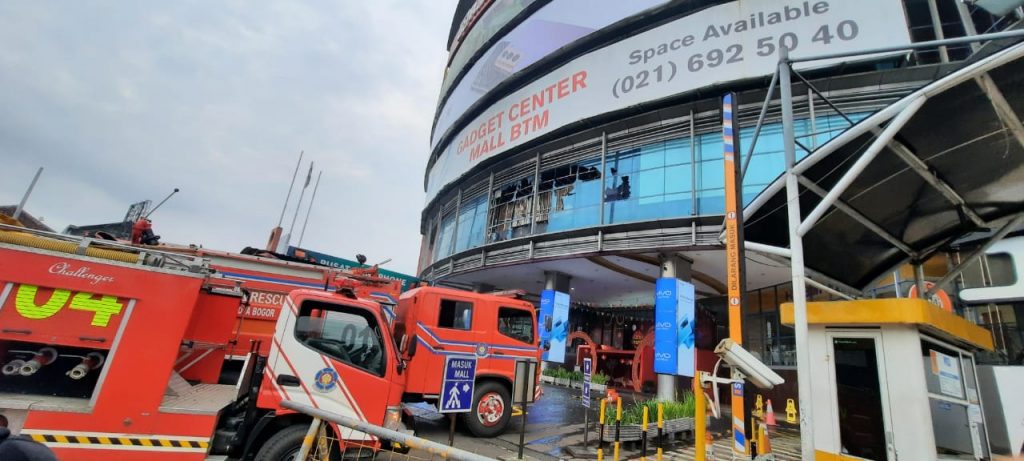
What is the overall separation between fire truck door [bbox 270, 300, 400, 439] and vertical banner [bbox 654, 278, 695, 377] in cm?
960

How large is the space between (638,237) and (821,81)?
24.3 ft

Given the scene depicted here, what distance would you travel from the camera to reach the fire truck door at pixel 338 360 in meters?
5.07

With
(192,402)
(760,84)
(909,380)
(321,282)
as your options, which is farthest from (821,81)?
(192,402)

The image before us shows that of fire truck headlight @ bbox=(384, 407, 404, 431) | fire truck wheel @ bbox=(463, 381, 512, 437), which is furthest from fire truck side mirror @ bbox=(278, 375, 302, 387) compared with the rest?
fire truck wheel @ bbox=(463, 381, 512, 437)

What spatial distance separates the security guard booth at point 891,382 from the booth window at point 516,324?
4.75 meters

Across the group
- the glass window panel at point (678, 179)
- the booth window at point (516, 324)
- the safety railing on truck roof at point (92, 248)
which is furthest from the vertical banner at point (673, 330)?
the safety railing on truck roof at point (92, 248)

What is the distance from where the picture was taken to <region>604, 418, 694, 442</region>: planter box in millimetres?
7730

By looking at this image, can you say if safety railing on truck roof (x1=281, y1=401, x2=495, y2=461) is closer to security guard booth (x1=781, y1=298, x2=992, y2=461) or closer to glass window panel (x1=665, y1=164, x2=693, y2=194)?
security guard booth (x1=781, y1=298, x2=992, y2=461)

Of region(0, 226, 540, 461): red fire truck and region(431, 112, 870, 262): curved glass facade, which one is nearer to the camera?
region(0, 226, 540, 461): red fire truck

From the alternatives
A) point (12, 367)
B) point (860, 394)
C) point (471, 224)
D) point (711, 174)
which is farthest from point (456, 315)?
point (471, 224)

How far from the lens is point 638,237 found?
14.1 m

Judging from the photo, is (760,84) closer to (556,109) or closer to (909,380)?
(556,109)

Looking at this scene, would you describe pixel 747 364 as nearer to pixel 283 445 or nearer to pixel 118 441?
pixel 283 445

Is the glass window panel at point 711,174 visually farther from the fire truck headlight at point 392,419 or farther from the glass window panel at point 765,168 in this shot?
the fire truck headlight at point 392,419
